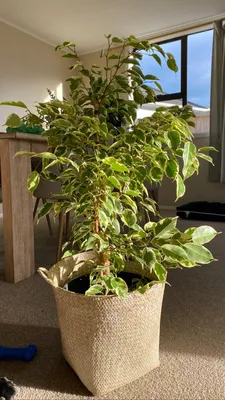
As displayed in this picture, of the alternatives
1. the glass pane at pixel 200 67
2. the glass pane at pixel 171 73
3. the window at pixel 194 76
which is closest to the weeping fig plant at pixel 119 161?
the window at pixel 194 76

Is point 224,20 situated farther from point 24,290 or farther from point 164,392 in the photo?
point 164,392

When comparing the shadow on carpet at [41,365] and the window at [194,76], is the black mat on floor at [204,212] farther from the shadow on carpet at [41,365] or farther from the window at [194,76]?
the shadow on carpet at [41,365]

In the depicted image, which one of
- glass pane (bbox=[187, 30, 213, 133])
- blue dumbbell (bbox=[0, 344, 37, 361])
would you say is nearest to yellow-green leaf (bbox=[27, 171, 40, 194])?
blue dumbbell (bbox=[0, 344, 37, 361])

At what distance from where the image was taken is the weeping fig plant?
0.74 meters

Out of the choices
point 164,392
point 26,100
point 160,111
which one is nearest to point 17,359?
point 164,392

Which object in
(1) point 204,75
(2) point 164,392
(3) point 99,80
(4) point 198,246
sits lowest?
(2) point 164,392

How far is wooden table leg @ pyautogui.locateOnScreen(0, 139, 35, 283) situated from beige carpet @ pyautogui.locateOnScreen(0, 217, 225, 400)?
0.09 metres

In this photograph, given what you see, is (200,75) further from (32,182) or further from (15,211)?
(32,182)

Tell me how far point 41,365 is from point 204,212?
2.67m

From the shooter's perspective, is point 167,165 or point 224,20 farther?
point 224,20

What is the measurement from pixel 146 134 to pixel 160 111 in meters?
0.08

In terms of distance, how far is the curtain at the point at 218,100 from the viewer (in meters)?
3.46

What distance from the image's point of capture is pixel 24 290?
149 centimetres

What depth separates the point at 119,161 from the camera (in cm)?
77
